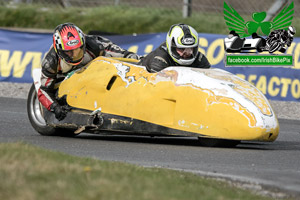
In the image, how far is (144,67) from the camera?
8.76m

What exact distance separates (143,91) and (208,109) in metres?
0.89

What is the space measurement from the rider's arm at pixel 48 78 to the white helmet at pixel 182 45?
1536 mm

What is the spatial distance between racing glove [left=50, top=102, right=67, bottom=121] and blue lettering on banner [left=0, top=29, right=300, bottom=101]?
229 inches

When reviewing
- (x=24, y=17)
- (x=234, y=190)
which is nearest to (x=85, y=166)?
(x=234, y=190)

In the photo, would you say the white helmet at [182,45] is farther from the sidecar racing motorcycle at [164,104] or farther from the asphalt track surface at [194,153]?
the asphalt track surface at [194,153]

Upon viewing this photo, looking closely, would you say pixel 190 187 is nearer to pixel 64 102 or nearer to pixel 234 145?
pixel 234 145

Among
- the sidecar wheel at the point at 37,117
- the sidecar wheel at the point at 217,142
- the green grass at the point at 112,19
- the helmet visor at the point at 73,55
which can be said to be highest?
the green grass at the point at 112,19

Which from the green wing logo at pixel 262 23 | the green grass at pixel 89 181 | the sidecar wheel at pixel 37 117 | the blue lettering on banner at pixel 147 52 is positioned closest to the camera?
the green grass at pixel 89 181

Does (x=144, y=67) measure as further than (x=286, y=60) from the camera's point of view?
No

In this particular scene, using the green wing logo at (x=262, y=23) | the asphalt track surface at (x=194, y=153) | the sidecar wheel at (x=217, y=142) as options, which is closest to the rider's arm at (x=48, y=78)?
the asphalt track surface at (x=194, y=153)

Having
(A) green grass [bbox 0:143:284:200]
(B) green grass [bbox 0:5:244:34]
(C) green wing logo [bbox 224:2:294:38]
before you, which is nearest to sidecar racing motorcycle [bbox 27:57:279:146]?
(A) green grass [bbox 0:143:284:200]

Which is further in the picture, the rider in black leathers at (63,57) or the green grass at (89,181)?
the rider in black leathers at (63,57)

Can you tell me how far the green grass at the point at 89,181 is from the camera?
179 inches

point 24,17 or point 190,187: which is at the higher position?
point 24,17
